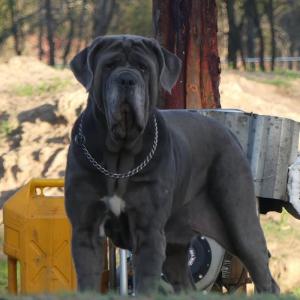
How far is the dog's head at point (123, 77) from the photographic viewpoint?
582cm

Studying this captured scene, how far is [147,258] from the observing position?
5996mm

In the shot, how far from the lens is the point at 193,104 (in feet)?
34.6

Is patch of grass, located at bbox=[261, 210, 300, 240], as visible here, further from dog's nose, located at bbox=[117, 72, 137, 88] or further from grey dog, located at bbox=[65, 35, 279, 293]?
dog's nose, located at bbox=[117, 72, 137, 88]

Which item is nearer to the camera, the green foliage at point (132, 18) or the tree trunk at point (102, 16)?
the tree trunk at point (102, 16)

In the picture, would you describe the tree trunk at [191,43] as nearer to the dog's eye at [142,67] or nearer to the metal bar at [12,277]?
the metal bar at [12,277]

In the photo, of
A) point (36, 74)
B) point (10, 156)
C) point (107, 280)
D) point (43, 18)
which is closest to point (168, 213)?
point (107, 280)

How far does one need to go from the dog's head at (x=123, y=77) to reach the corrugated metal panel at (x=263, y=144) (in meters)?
2.08

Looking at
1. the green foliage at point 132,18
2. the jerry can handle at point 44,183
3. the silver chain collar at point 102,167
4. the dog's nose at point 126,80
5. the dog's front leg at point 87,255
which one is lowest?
the green foliage at point 132,18

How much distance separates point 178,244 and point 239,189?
0.48 meters

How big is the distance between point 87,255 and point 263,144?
2466 mm

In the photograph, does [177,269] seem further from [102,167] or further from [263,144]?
[102,167]

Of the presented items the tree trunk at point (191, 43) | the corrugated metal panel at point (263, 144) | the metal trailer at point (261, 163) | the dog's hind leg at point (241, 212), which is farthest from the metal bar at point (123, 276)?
the tree trunk at point (191, 43)

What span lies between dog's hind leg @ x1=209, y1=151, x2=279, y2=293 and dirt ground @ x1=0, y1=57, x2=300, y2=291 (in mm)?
4223

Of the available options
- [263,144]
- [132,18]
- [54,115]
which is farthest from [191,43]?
[132,18]
